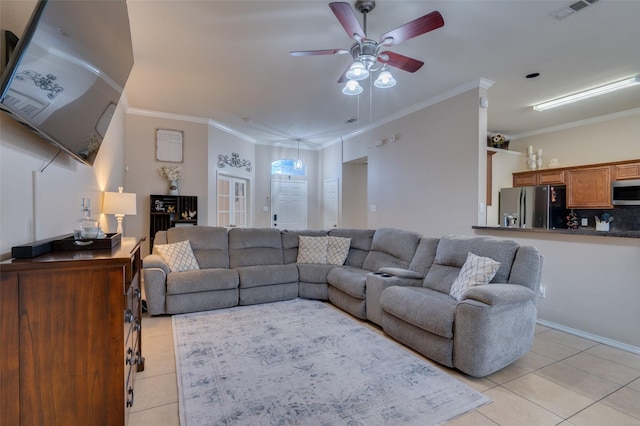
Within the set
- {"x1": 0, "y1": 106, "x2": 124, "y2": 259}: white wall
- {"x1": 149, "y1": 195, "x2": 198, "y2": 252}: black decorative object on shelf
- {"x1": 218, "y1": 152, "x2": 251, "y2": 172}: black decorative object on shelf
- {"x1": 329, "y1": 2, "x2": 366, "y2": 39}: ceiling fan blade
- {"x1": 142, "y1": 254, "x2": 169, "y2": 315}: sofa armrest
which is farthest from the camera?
{"x1": 218, "y1": 152, "x2": 251, "y2": 172}: black decorative object on shelf

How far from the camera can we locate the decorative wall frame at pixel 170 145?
521cm

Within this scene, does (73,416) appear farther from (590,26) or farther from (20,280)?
(590,26)

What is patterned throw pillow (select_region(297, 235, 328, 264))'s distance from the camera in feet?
13.9

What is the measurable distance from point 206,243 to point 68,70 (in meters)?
2.80

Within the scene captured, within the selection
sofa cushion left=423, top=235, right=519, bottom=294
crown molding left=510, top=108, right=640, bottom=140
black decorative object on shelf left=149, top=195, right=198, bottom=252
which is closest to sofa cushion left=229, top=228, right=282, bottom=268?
black decorative object on shelf left=149, top=195, right=198, bottom=252

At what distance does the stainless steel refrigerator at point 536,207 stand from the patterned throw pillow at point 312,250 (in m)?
3.38

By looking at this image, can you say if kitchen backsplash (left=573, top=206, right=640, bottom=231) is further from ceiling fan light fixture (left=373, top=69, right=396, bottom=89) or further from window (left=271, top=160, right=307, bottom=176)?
window (left=271, top=160, right=307, bottom=176)

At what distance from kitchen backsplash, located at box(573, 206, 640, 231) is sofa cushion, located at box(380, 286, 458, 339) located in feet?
13.7

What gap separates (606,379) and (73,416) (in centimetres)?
326

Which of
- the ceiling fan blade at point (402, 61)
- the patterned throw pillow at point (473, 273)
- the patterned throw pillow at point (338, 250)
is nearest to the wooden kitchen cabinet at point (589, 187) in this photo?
the patterned throw pillow at point (473, 273)

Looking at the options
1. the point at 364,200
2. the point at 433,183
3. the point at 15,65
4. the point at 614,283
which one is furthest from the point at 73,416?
the point at 364,200

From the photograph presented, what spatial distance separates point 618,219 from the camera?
4758 millimetres

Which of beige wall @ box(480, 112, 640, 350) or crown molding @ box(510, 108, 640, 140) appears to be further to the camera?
crown molding @ box(510, 108, 640, 140)

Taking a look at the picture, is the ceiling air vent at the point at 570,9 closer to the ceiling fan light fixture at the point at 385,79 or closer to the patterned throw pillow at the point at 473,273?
the ceiling fan light fixture at the point at 385,79
